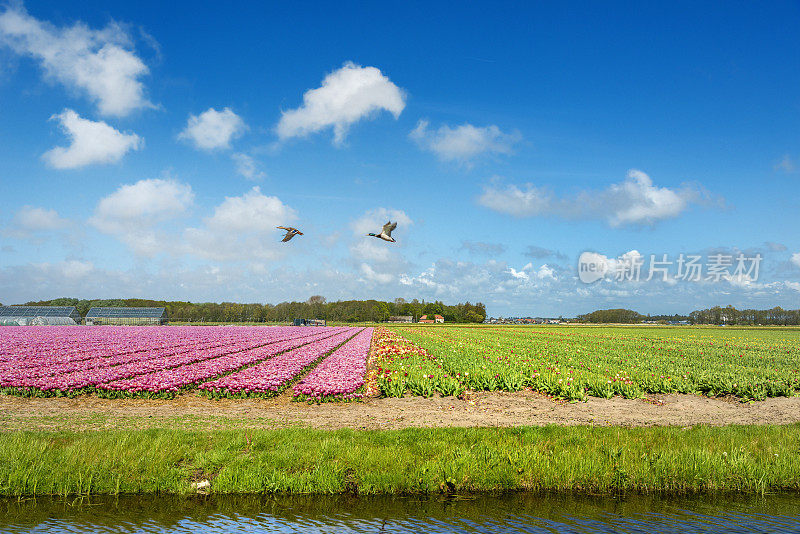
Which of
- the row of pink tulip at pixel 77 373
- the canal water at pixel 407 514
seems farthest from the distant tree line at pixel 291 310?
Result: the canal water at pixel 407 514

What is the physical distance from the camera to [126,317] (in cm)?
9319

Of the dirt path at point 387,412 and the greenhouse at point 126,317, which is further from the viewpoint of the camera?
the greenhouse at point 126,317

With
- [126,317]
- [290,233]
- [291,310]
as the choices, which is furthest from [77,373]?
[291,310]

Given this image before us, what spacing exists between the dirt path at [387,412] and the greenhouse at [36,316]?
284 ft

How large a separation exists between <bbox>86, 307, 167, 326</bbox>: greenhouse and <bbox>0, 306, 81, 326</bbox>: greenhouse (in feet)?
11.9

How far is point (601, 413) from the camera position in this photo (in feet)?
37.9

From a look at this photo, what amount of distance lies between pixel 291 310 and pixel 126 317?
64.8 meters

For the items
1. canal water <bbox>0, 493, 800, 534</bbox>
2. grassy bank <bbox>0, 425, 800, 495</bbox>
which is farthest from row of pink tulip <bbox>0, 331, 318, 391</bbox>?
canal water <bbox>0, 493, 800, 534</bbox>

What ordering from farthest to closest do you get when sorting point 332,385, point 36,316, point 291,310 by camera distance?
point 291,310 → point 36,316 → point 332,385

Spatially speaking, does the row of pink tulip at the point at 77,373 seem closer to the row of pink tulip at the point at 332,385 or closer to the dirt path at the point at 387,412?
the dirt path at the point at 387,412

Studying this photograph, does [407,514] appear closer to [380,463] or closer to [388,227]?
[380,463]

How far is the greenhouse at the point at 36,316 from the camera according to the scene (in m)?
80.5

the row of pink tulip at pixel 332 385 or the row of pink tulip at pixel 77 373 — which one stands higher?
the row of pink tulip at pixel 332 385

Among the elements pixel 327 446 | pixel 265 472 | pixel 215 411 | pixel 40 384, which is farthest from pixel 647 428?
pixel 40 384
